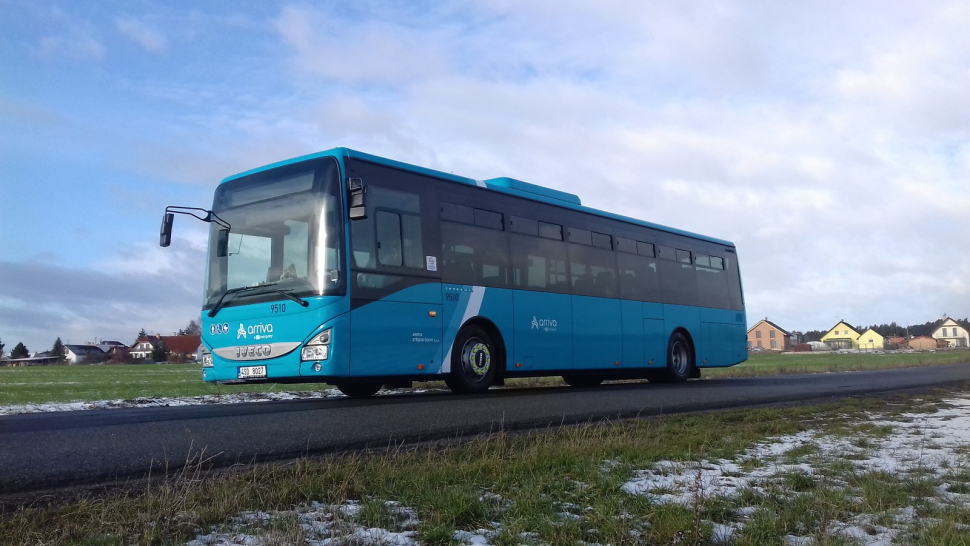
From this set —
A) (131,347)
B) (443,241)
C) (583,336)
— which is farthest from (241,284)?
(131,347)

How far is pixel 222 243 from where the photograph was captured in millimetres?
11016

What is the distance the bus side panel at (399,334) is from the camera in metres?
10.1

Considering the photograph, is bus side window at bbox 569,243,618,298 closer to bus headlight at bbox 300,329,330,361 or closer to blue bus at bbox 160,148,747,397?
blue bus at bbox 160,148,747,397

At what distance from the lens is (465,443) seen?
6816 millimetres

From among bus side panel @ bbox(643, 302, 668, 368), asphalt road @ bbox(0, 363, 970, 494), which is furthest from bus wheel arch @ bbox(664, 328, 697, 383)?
asphalt road @ bbox(0, 363, 970, 494)

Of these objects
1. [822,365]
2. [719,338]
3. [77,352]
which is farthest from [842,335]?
[719,338]

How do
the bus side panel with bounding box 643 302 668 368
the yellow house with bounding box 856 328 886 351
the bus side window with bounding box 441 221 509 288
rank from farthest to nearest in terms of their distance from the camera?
1. the yellow house with bounding box 856 328 886 351
2. the bus side panel with bounding box 643 302 668 368
3. the bus side window with bounding box 441 221 509 288

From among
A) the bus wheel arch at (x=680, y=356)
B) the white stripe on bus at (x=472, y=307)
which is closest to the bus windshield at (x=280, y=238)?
the white stripe on bus at (x=472, y=307)

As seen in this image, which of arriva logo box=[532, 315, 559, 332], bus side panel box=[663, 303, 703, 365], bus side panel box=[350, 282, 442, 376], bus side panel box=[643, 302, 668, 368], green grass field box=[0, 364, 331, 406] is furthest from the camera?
green grass field box=[0, 364, 331, 406]

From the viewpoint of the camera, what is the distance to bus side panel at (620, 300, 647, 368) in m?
15.9

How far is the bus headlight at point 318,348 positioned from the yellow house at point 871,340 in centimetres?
16380

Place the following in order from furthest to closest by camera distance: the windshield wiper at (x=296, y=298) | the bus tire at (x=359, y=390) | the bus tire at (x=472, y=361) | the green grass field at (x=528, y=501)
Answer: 1. the bus tire at (x=359, y=390)
2. the bus tire at (x=472, y=361)
3. the windshield wiper at (x=296, y=298)
4. the green grass field at (x=528, y=501)

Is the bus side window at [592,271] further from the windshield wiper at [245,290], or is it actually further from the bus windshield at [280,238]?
the windshield wiper at [245,290]

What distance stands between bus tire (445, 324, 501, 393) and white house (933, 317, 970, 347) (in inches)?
7156
